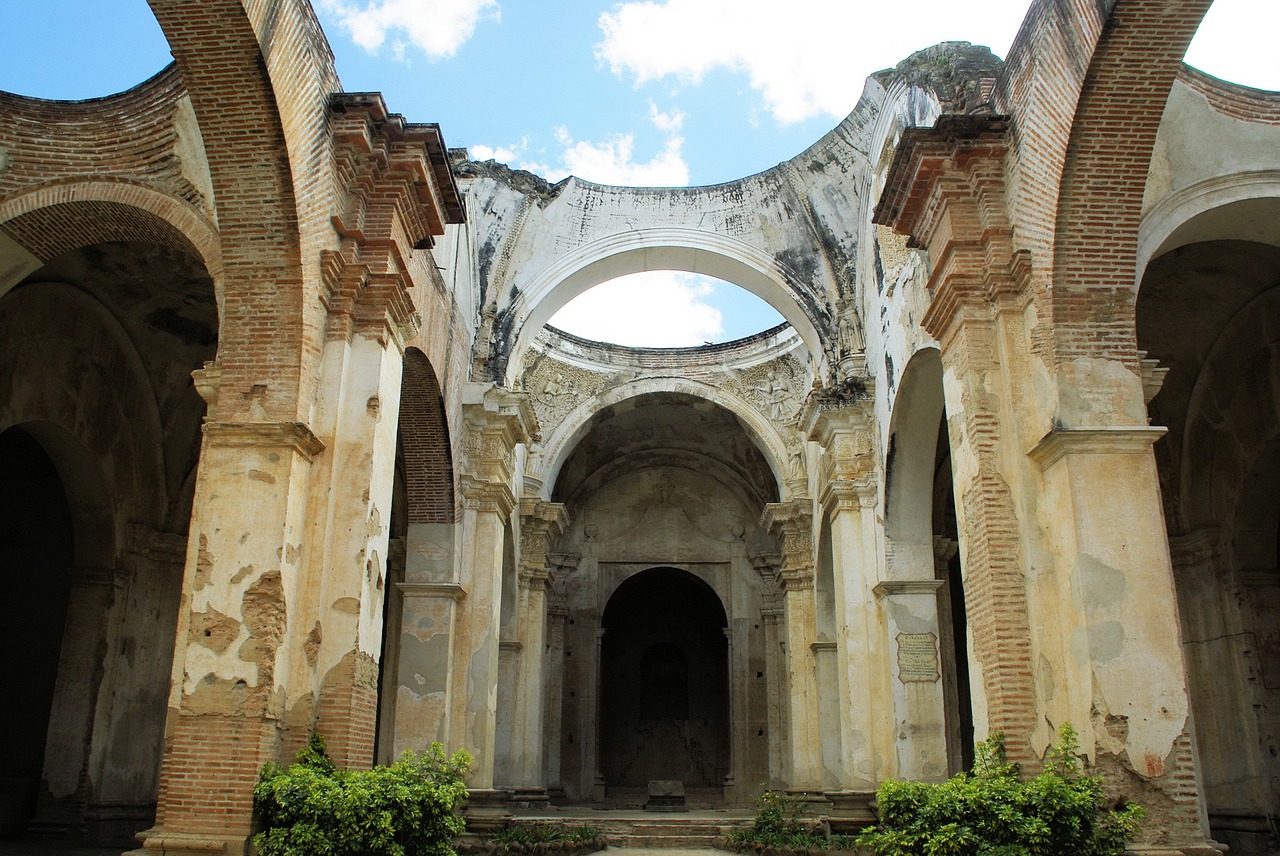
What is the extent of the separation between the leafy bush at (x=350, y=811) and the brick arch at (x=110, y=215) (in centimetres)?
353

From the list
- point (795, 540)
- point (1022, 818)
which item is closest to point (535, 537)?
point (795, 540)

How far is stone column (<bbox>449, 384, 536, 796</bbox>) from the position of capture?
12.8 meters

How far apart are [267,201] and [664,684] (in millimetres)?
19927

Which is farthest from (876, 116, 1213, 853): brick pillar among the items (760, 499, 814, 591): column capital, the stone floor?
(760, 499, 814, 591): column capital

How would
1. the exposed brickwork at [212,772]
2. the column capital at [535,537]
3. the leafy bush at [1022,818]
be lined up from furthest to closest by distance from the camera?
the column capital at [535,537] → the exposed brickwork at [212,772] → the leafy bush at [1022,818]

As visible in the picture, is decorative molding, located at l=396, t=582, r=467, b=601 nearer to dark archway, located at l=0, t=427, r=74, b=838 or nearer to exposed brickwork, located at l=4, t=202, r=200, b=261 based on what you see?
dark archway, located at l=0, t=427, r=74, b=838

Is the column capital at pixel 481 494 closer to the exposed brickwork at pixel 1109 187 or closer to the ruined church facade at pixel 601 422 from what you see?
the ruined church facade at pixel 601 422

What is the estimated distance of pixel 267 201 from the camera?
7723 millimetres

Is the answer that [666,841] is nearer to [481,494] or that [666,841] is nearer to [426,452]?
[481,494]

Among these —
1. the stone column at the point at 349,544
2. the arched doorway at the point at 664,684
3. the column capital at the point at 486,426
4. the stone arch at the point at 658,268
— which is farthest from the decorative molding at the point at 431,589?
the arched doorway at the point at 664,684

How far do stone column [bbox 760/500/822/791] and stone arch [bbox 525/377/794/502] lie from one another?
2.34ft

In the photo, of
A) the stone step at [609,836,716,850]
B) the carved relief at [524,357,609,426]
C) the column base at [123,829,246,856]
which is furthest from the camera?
the carved relief at [524,357,609,426]

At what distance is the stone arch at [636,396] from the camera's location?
1898 centimetres

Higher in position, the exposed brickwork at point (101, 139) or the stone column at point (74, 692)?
the exposed brickwork at point (101, 139)
